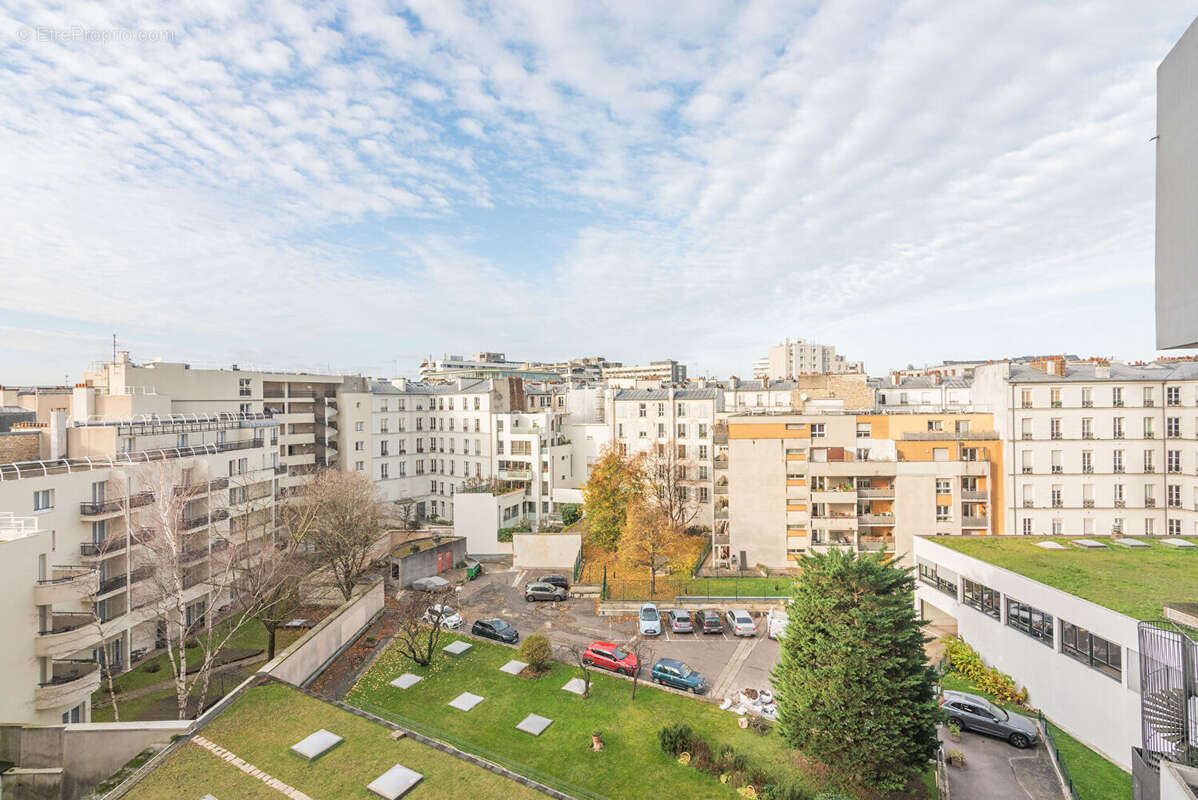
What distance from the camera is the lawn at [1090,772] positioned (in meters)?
19.6

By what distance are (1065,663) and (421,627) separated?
29.9 meters

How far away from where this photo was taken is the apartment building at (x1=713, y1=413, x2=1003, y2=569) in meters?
43.8

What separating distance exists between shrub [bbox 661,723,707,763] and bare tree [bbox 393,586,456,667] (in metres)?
13.6

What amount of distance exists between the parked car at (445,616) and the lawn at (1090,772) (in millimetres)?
27611

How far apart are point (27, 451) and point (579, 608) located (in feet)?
114

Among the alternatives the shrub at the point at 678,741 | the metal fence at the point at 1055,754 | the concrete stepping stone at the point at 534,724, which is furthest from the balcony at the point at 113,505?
the metal fence at the point at 1055,754

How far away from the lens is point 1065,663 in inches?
931

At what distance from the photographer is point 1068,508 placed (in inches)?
1823

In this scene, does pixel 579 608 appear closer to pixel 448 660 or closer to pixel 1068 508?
pixel 448 660

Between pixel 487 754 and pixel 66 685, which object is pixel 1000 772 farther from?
pixel 66 685

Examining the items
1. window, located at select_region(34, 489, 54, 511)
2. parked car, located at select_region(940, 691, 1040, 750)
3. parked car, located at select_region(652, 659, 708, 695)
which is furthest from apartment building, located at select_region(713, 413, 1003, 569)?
window, located at select_region(34, 489, 54, 511)

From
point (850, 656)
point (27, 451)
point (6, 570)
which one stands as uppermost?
point (27, 451)

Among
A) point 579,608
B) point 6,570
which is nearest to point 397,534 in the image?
point 579,608

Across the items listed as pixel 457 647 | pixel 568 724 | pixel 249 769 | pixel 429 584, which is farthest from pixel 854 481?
pixel 249 769
